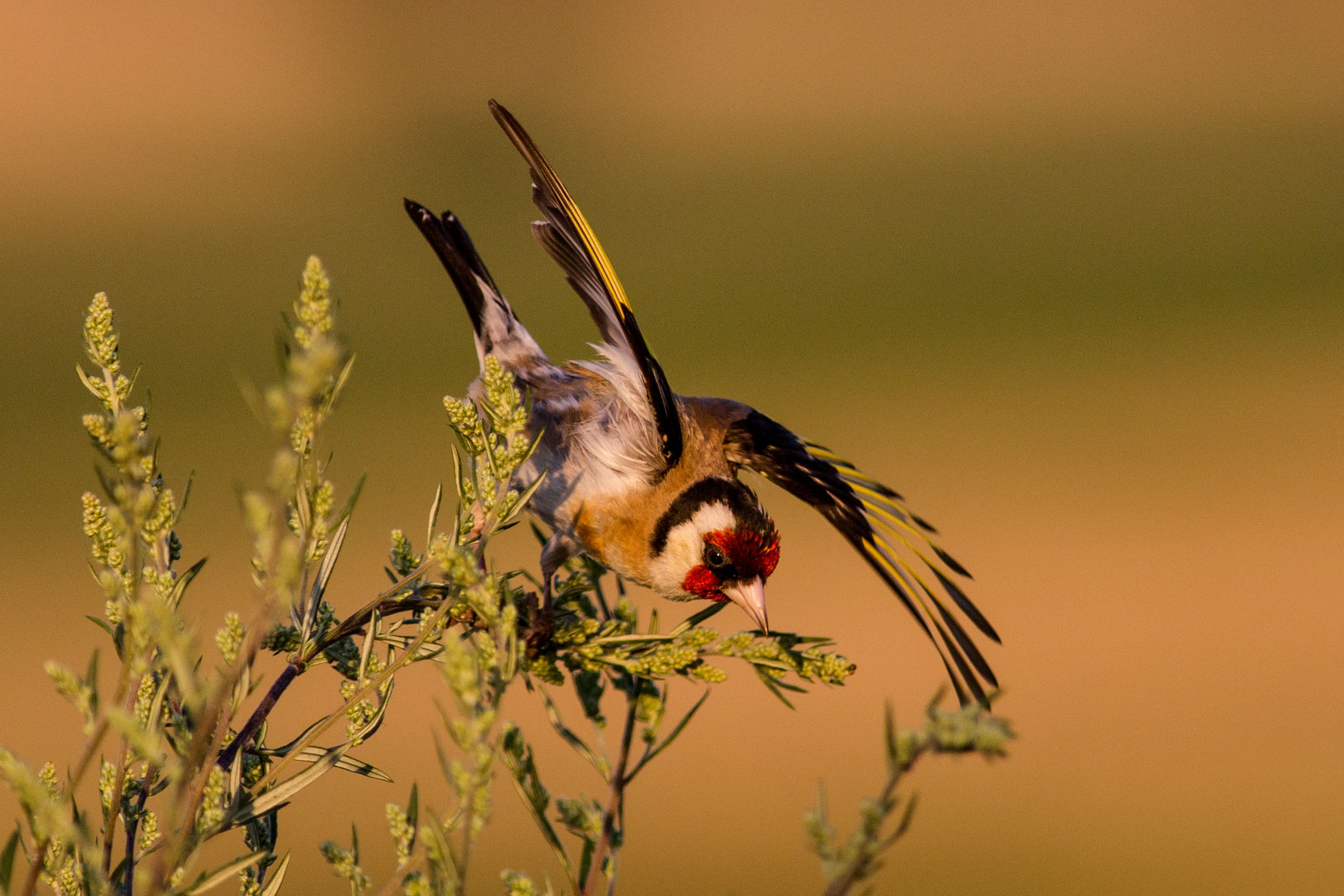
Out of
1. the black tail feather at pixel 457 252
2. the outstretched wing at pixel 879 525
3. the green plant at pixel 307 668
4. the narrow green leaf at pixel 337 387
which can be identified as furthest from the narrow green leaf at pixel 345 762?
the black tail feather at pixel 457 252

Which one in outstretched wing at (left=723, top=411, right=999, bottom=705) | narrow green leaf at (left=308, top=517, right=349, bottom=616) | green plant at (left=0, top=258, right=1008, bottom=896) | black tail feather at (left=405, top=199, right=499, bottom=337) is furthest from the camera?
black tail feather at (left=405, top=199, right=499, bottom=337)

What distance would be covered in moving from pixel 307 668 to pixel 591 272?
1699mm

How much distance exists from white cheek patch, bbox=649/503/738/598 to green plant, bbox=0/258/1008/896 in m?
1.26

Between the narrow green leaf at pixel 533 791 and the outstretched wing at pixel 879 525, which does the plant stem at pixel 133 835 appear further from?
the outstretched wing at pixel 879 525

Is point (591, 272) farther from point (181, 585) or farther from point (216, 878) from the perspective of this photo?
point (216, 878)

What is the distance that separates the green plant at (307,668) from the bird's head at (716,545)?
1244mm

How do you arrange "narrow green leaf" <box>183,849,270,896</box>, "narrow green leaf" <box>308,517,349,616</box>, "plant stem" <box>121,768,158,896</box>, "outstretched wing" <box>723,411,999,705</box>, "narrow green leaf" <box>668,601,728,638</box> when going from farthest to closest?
"outstretched wing" <box>723,411,999,705</box> < "narrow green leaf" <box>668,601,728,638</box> < "narrow green leaf" <box>308,517,349,616</box> < "plant stem" <box>121,768,158,896</box> < "narrow green leaf" <box>183,849,270,896</box>

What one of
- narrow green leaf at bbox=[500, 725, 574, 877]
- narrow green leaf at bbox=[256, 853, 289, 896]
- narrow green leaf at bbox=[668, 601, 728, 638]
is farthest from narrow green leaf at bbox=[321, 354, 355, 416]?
narrow green leaf at bbox=[668, 601, 728, 638]

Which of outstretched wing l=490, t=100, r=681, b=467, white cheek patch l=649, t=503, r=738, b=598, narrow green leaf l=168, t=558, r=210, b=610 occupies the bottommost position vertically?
narrow green leaf l=168, t=558, r=210, b=610

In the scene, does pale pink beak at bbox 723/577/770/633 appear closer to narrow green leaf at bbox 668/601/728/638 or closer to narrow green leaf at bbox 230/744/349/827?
narrow green leaf at bbox 668/601/728/638

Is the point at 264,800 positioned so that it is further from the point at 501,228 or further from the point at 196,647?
the point at 501,228

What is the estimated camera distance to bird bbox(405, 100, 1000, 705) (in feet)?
10.4

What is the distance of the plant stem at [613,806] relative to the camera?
1.49 metres

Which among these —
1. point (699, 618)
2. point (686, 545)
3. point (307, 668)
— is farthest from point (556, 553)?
point (307, 668)
